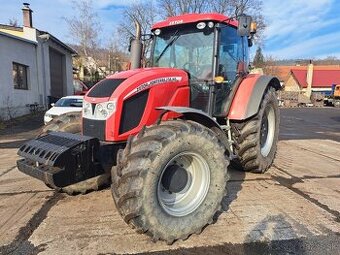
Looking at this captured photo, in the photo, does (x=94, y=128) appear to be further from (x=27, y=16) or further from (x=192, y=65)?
(x=27, y=16)

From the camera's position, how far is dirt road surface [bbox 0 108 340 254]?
3.62 meters

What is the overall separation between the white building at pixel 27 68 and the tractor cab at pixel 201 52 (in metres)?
12.6

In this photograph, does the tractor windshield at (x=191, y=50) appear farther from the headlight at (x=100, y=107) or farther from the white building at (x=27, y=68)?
the white building at (x=27, y=68)

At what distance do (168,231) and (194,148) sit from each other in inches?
34.6

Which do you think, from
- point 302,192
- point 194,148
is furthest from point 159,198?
point 302,192

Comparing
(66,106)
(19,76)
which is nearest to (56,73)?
(19,76)

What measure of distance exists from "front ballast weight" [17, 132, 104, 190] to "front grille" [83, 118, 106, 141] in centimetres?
28

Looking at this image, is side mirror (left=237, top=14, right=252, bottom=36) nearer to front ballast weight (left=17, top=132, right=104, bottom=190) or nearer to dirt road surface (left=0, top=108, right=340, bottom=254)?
dirt road surface (left=0, top=108, right=340, bottom=254)

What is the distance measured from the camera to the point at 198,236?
3840mm

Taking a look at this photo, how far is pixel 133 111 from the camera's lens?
4.16m

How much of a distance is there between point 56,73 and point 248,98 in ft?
71.5

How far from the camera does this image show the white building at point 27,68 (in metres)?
16.5

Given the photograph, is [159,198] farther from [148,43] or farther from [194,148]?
[148,43]

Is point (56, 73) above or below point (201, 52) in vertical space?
below
